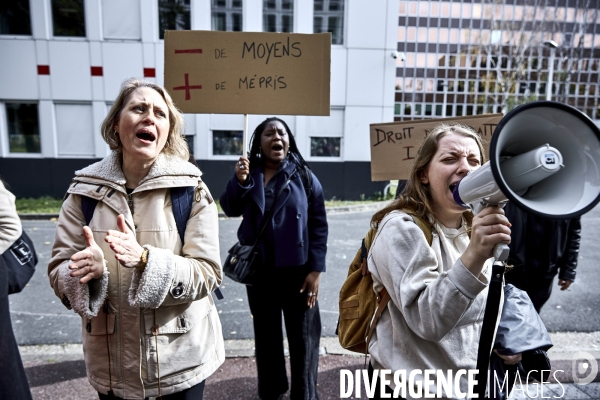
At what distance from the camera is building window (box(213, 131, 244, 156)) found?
12195 millimetres

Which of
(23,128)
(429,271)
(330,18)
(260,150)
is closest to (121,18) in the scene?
(23,128)

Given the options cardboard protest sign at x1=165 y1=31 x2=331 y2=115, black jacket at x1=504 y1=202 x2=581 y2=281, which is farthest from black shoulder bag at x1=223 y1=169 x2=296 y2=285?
black jacket at x1=504 y1=202 x2=581 y2=281

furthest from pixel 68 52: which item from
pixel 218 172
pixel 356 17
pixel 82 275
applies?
pixel 82 275

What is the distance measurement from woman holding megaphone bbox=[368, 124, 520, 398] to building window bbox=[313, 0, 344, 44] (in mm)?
11372

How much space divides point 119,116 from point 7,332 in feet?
3.96

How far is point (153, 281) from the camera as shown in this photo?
1.52 m

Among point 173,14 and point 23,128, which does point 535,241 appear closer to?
point 173,14

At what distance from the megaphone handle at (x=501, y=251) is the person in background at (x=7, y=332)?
2.07 metres

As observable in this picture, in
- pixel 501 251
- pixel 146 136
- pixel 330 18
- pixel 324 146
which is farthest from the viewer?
pixel 324 146

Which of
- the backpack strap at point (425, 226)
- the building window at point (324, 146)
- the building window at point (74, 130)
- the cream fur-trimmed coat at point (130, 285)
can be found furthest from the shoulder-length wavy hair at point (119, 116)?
the building window at point (74, 130)

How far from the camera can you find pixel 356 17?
1195cm

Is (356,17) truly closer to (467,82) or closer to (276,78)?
(276,78)

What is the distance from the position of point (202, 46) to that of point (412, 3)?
5533 cm

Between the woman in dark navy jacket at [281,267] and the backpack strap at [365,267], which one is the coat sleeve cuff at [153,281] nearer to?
the backpack strap at [365,267]
